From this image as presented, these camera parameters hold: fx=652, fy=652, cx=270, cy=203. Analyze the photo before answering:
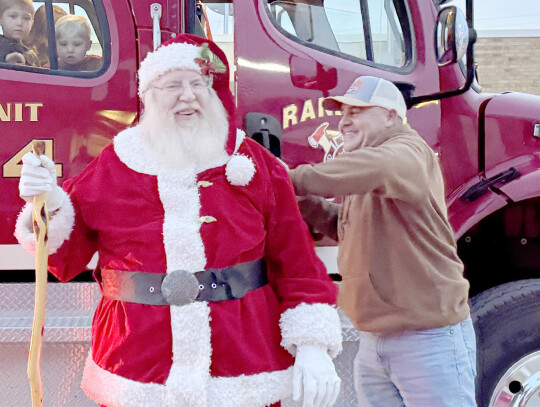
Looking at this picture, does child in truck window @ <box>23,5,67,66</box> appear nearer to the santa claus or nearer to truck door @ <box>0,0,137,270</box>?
truck door @ <box>0,0,137,270</box>

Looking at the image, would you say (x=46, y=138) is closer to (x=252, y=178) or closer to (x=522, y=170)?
(x=252, y=178)

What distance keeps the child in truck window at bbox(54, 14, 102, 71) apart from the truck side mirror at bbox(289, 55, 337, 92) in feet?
2.58

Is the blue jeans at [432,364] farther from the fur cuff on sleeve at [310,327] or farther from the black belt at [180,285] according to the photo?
the black belt at [180,285]

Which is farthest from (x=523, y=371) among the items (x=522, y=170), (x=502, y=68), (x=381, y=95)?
(x=502, y=68)

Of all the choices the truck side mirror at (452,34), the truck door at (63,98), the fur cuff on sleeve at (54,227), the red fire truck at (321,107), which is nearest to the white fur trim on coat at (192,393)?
the fur cuff on sleeve at (54,227)

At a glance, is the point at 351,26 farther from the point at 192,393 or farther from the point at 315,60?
the point at 192,393

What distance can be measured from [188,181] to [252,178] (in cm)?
17

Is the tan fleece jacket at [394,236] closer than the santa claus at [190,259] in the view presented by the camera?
No

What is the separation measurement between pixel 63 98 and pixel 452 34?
5.02ft

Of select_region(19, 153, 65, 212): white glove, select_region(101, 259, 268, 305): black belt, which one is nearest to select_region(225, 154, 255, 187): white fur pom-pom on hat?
select_region(101, 259, 268, 305): black belt

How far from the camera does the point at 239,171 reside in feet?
5.44

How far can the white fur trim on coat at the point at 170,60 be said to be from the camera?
5.58 feet

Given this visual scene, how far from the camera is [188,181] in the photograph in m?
1.65

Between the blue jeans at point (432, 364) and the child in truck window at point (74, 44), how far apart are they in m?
1.55
